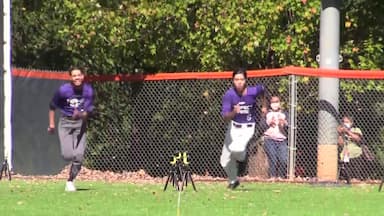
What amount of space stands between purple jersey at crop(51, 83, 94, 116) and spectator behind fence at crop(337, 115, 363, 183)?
4574 mm

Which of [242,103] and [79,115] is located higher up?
[242,103]

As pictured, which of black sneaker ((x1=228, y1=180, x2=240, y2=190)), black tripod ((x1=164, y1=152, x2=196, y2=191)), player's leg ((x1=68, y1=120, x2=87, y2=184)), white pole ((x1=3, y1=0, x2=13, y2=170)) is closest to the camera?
black tripod ((x1=164, y1=152, x2=196, y2=191))

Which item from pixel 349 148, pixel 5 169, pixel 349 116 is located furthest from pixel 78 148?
pixel 349 116

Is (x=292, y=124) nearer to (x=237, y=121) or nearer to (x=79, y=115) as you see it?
(x=237, y=121)

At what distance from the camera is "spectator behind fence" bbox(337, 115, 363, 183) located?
15820 mm

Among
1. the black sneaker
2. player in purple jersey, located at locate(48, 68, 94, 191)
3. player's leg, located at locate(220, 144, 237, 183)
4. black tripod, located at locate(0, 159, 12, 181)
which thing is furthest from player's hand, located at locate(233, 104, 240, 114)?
black tripod, located at locate(0, 159, 12, 181)

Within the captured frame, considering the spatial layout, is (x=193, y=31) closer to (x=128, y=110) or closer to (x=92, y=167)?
(x=128, y=110)

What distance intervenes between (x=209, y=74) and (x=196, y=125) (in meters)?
1.07

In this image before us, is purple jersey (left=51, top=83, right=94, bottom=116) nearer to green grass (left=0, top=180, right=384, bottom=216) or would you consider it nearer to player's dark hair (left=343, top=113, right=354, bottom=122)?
green grass (left=0, top=180, right=384, bottom=216)

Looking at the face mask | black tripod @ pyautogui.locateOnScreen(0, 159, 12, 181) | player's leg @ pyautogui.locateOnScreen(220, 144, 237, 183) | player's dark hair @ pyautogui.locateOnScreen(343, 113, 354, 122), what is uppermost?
the face mask

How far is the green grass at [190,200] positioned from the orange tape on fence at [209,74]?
77.4 inches

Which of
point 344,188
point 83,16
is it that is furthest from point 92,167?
point 344,188

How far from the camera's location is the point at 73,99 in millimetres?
13406

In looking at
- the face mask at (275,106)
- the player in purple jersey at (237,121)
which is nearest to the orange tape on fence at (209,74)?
the face mask at (275,106)
